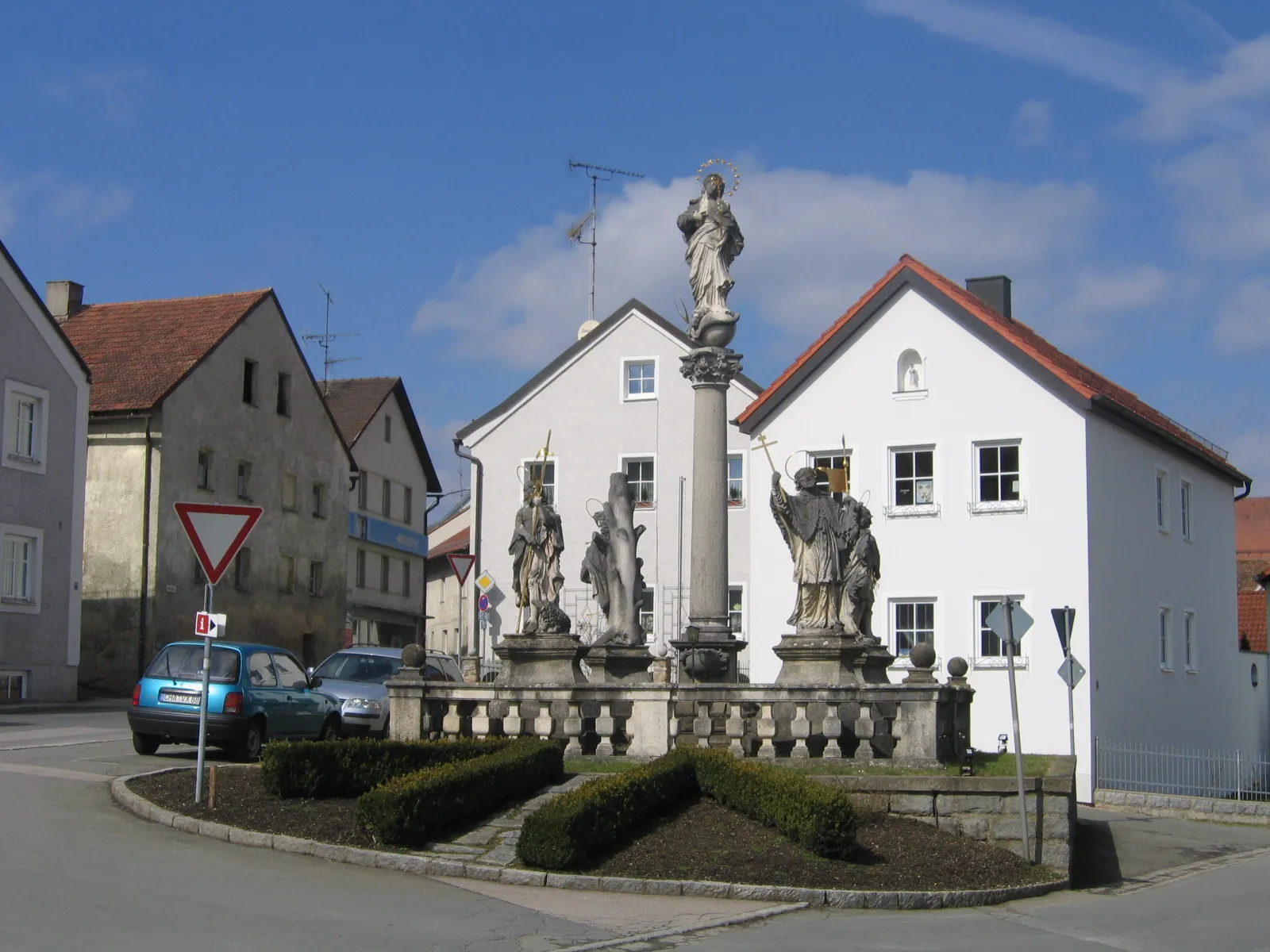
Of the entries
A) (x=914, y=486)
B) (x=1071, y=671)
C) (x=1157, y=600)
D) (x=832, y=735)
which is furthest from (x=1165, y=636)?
(x=832, y=735)

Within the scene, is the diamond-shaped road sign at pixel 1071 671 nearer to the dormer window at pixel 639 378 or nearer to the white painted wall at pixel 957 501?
the white painted wall at pixel 957 501

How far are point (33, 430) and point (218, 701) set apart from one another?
17.6 metres

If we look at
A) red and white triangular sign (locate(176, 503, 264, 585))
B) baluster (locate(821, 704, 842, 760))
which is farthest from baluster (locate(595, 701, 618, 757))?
red and white triangular sign (locate(176, 503, 264, 585))

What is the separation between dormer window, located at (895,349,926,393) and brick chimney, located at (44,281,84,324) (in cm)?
2555

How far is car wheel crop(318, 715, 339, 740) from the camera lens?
21.0 meters

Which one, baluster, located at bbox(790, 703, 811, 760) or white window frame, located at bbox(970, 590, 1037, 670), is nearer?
baluster, located at bbox(790, 703, 811, 760)

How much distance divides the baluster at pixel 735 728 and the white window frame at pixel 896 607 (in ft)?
46.7

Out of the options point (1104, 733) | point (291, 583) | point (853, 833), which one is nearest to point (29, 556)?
point (291, 583)

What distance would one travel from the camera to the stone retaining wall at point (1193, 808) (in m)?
22.1

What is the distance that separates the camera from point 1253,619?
1816 inches

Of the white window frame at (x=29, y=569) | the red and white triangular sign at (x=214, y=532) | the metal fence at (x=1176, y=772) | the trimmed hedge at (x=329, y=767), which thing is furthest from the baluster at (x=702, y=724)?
the white window frame at (x=29, y=569)

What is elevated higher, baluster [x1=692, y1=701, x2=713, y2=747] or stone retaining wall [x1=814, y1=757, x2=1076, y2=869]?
baluster [x1=692, y1=701, x2=713, y2=747]

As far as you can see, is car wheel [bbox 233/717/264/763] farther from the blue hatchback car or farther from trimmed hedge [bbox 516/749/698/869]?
trimmed hedge [bbox 516/749/698/869]

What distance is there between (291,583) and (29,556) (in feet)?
42.1
